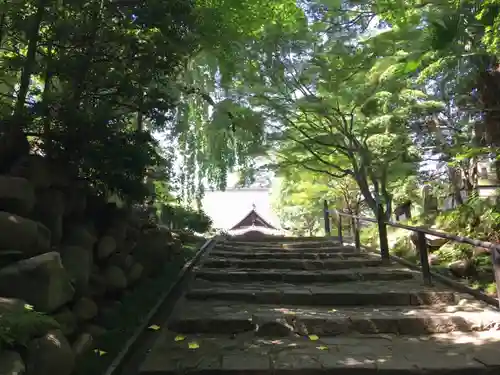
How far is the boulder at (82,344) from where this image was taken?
9.55 feet

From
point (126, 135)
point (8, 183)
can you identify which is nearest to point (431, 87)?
point (126, 135)

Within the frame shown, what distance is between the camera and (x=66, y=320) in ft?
9.56

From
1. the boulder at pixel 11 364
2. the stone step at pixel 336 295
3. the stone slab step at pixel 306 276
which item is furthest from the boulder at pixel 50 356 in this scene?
the stone slab step at pixel 306 276

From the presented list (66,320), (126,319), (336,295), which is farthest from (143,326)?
(336,295)

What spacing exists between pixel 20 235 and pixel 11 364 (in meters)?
0.97

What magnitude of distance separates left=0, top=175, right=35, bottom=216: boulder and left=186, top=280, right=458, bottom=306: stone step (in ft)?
8.25

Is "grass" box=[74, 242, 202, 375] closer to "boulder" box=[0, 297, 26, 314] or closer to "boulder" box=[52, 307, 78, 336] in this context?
"boulder" box=[52, 307, 78, 336]

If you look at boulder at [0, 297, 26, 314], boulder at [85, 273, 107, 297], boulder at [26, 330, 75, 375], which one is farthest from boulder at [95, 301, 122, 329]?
boulder at [0, 297, 26, 314]

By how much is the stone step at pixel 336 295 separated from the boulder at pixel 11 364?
307cm

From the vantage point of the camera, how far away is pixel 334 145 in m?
9.86

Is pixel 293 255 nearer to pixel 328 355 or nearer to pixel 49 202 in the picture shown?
pixel 328 355

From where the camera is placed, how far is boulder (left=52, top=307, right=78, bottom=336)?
283cm

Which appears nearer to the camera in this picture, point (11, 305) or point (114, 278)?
point (11, 305)

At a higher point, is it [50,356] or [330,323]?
[50,356]
